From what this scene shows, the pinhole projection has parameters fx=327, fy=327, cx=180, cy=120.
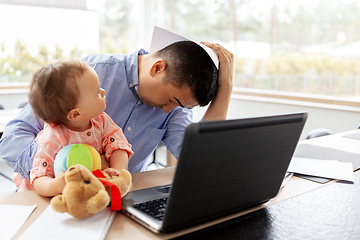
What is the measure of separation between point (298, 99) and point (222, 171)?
3.38m

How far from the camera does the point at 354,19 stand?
3482mm

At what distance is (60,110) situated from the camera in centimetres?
86

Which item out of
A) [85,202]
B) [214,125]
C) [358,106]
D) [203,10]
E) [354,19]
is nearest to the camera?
[214,125]

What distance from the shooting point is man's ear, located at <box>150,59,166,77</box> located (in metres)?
1.21

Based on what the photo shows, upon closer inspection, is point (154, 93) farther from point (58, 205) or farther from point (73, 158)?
point (58, 205)

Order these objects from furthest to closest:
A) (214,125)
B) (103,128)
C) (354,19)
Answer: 1. (354,19)
2. (103,128)
3. (214,125)

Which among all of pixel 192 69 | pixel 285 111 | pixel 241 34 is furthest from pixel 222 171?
pixel 241 34

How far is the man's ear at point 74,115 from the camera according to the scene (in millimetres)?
869

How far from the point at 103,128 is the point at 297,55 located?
140 inches

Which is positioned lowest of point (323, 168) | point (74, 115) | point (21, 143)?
point (323, 168)

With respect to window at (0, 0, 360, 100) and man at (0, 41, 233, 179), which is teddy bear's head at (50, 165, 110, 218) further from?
window at (0, 0, 360, 100)

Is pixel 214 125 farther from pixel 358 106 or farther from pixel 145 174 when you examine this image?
pixel 358 106

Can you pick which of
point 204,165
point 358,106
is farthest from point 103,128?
point 358,106

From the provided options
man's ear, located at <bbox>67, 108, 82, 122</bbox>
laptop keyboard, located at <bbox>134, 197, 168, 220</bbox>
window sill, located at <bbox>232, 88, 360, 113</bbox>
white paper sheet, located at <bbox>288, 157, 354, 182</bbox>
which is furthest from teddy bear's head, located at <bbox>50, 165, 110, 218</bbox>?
window sill, located at <bbox>232, 88, 360, 113</bbox>
